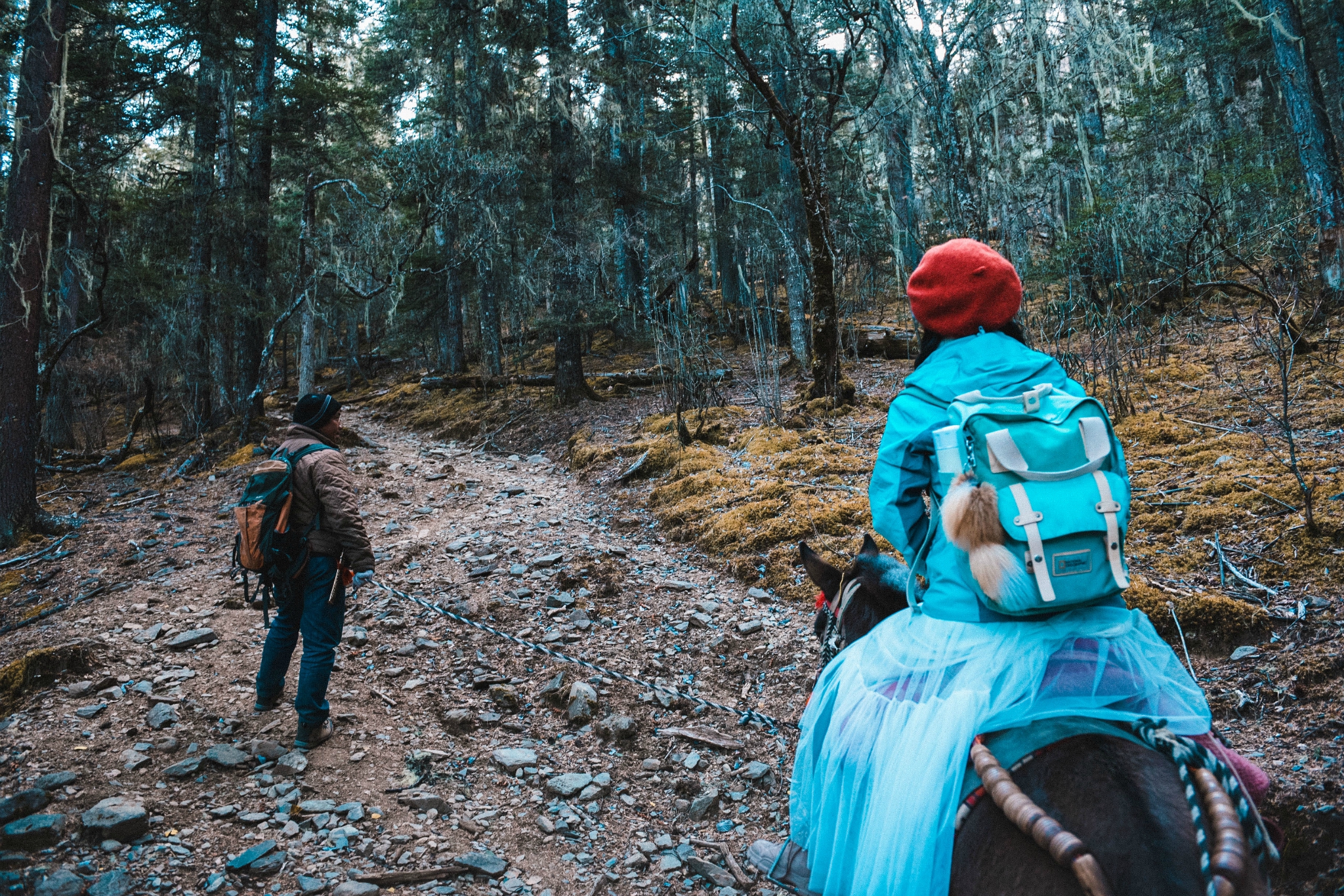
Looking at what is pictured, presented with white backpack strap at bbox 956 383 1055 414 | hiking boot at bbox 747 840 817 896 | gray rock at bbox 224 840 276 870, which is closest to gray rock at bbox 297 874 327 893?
gray rock at bbox 224 840 276 870

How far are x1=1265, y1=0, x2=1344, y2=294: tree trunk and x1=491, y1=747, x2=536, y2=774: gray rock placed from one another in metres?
12.2

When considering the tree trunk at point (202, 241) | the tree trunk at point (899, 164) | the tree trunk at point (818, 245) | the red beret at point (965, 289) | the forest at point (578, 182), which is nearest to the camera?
the red beret at point (965, 289)

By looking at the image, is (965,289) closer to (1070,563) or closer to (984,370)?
(984,370)

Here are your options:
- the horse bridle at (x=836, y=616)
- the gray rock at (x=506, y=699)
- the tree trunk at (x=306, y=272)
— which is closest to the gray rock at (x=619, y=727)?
the gray rock at (x=506, y=699)

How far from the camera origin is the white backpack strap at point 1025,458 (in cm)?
164

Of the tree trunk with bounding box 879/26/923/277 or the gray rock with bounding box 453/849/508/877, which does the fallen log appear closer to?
the tree trunk with bounding box 879/26/923/277

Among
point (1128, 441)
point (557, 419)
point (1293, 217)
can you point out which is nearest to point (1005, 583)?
point (1128, 441)

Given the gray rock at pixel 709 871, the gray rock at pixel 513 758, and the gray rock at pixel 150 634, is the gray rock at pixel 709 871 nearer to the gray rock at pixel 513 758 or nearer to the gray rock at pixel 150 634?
the gray rock at pixel 513 758

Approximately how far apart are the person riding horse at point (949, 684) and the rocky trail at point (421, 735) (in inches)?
54.0

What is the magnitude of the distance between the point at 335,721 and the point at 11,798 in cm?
131

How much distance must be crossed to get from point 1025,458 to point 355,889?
2.84m

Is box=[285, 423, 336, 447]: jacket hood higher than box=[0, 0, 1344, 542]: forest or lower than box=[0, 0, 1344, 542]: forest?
lower

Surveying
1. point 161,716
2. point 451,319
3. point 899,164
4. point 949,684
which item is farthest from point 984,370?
point 899,164

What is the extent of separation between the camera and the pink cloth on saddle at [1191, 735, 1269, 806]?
1638 millimetres
